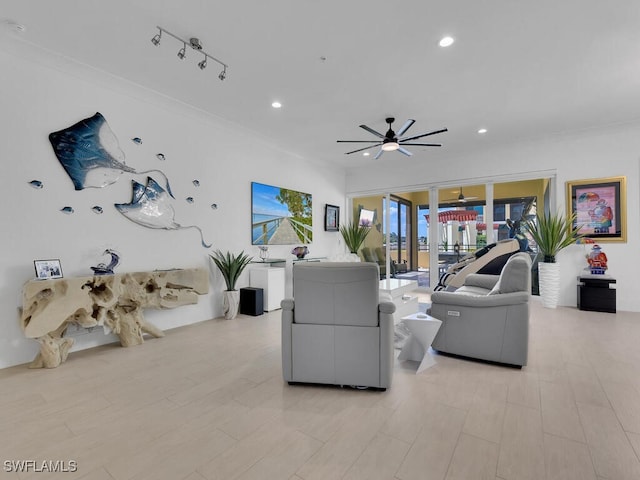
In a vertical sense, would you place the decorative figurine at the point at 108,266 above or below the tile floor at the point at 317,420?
above

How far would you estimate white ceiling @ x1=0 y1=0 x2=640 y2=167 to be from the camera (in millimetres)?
2480

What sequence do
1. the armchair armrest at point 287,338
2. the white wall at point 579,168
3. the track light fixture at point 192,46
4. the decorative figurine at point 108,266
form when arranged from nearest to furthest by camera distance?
the armchair armrest at point 287,338 → the track light fixture at point 192,46 → the decorative figurine at point 108,266 → the white wall at point 579,168

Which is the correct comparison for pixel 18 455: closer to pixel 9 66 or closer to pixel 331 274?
pixel 331 274

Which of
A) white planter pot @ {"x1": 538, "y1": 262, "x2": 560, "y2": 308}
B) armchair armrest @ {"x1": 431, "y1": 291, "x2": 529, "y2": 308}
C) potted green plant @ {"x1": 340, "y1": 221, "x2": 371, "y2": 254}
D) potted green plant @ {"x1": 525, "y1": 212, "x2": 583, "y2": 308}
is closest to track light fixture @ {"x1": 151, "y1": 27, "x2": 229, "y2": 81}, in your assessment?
armchair armrest @ {"x1": 431, "y1": 291, "x2": 529, "y2": 308}

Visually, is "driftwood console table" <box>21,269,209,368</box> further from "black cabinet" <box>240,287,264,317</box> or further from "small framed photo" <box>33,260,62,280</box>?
"black cabinet" <box>240,287,264,317</box>

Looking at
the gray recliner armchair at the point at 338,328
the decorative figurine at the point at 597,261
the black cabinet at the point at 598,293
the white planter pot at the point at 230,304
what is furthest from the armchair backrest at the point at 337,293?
the decorative figurine at the point at 597,261

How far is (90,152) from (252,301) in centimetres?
277

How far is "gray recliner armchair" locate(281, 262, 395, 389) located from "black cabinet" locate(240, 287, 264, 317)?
2.42 metres

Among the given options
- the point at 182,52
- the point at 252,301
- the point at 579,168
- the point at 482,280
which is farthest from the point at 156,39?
the point at 579,168

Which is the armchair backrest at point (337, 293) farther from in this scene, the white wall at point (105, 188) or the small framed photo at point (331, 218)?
the small framed photo at point (331, 218)

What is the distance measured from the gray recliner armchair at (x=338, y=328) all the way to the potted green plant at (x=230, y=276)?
2.40 m

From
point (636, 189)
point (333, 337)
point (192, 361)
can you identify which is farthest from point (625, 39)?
point (192, 361)

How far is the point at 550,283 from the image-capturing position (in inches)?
203

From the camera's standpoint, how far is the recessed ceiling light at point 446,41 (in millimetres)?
2809
